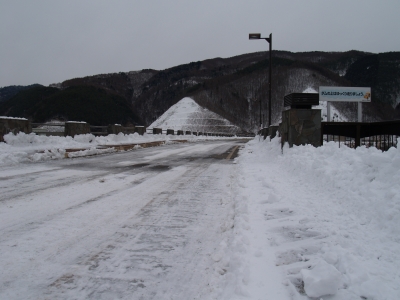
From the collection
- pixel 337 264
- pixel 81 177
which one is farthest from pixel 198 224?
pixel 81 177

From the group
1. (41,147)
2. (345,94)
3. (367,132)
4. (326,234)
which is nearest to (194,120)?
(345,94)

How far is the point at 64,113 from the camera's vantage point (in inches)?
5221

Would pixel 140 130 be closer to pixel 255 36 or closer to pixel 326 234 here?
pixel 255 36

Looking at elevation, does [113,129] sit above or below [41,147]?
above

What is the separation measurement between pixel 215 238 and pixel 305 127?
6811mm

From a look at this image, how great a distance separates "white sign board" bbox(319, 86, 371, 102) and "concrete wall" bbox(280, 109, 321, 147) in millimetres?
7376

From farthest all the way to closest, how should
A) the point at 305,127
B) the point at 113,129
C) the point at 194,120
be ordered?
the point at 194,120 → the point at 113,129 → the point at 305,127

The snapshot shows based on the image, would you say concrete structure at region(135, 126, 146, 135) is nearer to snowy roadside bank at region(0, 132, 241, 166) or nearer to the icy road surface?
snowy roadside bank at region(0, 132, 241, 166)

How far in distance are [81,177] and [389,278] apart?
687 centimetres

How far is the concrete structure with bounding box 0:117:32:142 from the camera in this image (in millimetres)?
13625

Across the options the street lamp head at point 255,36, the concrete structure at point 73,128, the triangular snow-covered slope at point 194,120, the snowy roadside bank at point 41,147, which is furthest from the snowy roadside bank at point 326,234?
the triangular snow-covered slope at point 194,120

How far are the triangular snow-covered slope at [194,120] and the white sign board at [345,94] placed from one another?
12462 cm

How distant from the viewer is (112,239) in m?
3.47

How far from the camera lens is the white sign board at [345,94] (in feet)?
51.4
